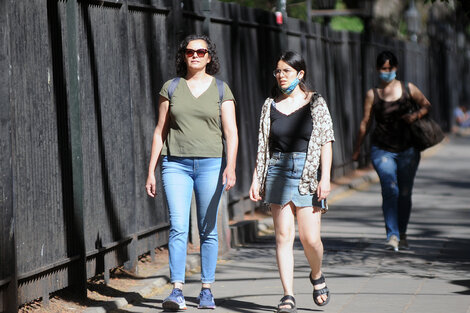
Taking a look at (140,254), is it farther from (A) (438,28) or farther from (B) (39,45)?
(A) (438,28)

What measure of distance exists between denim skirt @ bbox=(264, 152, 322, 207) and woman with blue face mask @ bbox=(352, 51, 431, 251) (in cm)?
317

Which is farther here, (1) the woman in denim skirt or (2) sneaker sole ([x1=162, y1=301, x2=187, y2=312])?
(2) sneaker sole ([x1=162, y1=301, x2=187, y2=312])

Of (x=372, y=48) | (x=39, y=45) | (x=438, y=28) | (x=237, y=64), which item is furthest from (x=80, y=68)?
(x=438, y=28)

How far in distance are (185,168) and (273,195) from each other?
77 centimetres

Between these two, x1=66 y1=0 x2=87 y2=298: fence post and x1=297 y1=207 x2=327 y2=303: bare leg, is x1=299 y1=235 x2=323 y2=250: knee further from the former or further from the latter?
x1=66 y1=0 x2=87 y2=298: fence post

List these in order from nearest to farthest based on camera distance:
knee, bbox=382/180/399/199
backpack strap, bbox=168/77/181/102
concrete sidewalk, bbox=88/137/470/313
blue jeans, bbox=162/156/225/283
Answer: blue jeans, bbox=162/156/225/283
backpack strap, bbox=168/77/181/102
concrete sidewalk, bbox=88/137/470/313
knee, bbox=382/180/399/199

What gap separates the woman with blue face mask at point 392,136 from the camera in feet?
34.8

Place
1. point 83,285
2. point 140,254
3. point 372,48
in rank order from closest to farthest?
point 83,285 → point 140,254 → point 372,48

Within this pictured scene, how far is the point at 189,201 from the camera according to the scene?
7.93 metres

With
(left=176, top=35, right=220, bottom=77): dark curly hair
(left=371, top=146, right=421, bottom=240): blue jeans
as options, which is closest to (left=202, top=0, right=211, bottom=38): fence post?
(left=371, top=146, right=421, bottom=240): blue jeans

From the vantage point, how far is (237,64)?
13.4m

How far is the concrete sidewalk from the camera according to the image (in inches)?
317

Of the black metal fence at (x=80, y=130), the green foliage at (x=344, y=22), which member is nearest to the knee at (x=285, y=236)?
the black metal fence at (x=80, y=130)

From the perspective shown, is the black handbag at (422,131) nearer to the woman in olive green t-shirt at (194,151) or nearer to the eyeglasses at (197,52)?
the woman in olive green t-shirt at (194,151)
